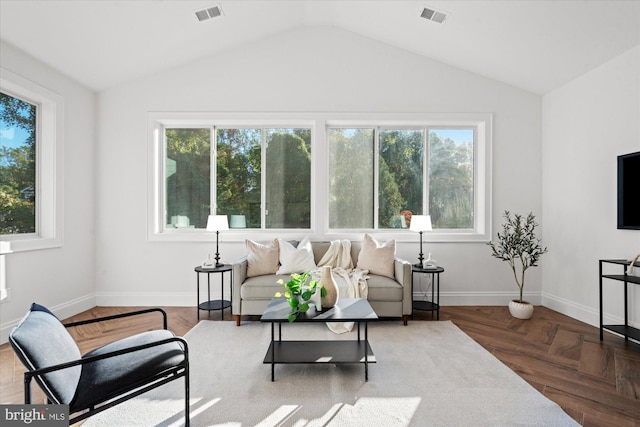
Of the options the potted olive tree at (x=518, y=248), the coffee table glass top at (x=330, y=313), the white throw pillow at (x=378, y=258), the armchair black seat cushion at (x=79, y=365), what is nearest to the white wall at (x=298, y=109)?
the potted olive tree at (x=518, y=248)

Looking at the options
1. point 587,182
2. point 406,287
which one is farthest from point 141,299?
point 587,182

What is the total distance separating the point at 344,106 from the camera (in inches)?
187

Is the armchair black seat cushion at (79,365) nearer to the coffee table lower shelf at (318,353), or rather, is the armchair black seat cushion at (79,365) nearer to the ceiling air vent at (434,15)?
the coffee table lower shelf at (318,353)

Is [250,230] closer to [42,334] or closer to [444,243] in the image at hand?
[444,243]

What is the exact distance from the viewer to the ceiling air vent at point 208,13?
12.5 feet

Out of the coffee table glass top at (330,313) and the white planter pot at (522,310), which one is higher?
the coffee table glass top at (330,313)

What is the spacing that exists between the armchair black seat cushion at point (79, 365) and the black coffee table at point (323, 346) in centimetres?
80

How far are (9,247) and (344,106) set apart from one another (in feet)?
13.2

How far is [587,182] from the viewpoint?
396 centimetres

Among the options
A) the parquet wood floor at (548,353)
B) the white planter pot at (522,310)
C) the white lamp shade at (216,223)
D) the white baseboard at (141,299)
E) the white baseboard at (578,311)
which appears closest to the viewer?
the parquet wood floor at (548,353)

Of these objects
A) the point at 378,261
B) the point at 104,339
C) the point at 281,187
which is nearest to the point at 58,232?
the point at 104,339

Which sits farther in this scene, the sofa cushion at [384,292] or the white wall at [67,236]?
the sofa cushion at [384,292]

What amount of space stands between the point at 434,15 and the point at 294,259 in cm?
314

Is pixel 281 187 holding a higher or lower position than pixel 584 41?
lower
